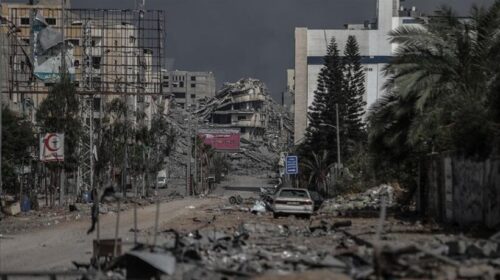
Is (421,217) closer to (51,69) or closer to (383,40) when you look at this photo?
(51,69)

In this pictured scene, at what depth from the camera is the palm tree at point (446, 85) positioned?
29.3 meters

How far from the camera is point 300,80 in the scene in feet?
471

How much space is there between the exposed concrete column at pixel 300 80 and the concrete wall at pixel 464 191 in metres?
103

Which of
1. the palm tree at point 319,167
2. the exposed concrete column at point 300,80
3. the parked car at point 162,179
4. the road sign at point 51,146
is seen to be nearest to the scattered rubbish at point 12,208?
the road sign at point 51,146

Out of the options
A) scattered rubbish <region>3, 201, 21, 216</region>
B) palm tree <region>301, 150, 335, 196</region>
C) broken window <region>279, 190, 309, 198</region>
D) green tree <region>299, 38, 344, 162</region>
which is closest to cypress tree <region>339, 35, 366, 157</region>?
green tree <region>299, 38, 344, 162</region>

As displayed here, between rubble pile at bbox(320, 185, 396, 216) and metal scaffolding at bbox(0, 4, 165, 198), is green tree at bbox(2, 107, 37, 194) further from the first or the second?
rubble pile at bbox(320, 185, 396, 216)

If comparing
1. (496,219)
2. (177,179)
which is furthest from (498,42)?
(177,179)

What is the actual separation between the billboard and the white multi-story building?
383 inches

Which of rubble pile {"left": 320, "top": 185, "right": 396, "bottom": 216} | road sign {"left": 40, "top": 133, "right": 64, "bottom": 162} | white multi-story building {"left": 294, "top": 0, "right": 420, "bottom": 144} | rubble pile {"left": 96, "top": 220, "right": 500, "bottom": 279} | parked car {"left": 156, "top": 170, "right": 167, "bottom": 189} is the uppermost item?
white multi-story building {"left": 294, "top": 0, "right": 420, "bottom": 144}

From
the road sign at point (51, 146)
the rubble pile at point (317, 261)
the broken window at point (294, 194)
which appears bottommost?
the broken window at point (294, 194)

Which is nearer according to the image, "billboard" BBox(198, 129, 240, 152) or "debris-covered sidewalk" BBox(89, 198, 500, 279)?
"debris-covered sidewalk" BBox(89, 198, 500, 279)

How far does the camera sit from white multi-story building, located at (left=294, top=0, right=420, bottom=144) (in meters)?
137

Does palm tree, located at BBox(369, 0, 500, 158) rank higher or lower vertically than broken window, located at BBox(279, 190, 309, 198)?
higher

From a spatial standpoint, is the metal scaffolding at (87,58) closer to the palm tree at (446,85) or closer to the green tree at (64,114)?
the green tree at (64,114)
